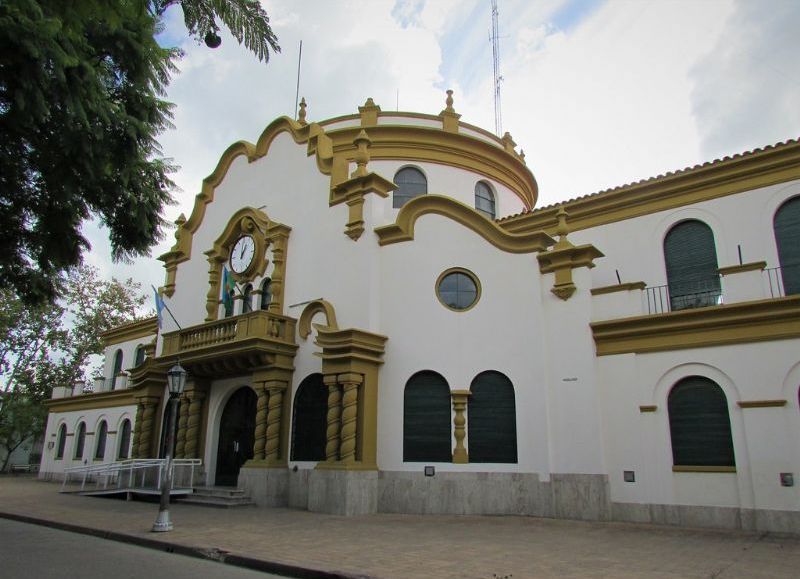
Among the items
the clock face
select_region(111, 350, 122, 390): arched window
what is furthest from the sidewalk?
select_region(111, 350, 122, 390): arched window

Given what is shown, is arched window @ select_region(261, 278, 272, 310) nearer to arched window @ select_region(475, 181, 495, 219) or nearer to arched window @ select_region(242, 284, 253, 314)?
arched window @ select_region(242, 284, 253, 314)

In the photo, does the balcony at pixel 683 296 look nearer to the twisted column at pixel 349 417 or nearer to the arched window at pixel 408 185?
the twisted column at pixel 349 417

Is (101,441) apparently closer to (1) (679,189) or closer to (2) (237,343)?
(2) (237,343)

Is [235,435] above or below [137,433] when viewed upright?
below

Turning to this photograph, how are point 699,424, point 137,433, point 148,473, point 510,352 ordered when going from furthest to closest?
1. point 137,433
2. point 148,473
3. point 510,352
4. point 699,424

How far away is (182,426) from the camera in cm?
1967

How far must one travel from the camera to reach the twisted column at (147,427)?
21.6 meters

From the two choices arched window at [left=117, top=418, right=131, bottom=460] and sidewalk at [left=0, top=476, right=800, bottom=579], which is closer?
sidewalk at [left=0, top=476, right=800, bottom=579]

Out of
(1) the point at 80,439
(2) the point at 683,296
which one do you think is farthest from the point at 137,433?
(2) the point at 683,296

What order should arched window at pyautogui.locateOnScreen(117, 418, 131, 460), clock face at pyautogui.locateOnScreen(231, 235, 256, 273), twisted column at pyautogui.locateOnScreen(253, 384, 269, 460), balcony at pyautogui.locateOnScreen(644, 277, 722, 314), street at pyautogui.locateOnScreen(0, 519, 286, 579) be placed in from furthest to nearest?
arched window at pyautogui.locateOnScreen(117, 418, 131, 460) < clock face at pyautogui.locateOnScreen(231, 235, 256, 273) < twisted column at pyautogui.locateOnScreen(253, 384, 269, 460) < balcony at pyautogui.locateOnScreen(644, 277, 722, 314) < street at pyautogui.locateOnScreen(0, 519, 286, 579)

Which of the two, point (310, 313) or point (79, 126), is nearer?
point (79, 126)

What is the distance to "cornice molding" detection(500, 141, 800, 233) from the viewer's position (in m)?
15.1

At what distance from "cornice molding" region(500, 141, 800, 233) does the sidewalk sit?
28.4ft

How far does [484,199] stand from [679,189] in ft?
23.6
